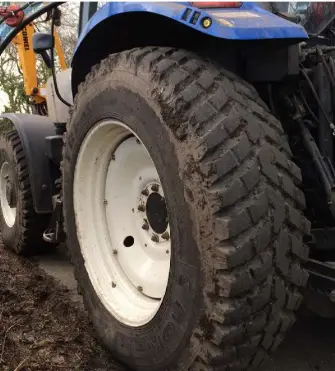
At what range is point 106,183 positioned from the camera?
9.18 ft

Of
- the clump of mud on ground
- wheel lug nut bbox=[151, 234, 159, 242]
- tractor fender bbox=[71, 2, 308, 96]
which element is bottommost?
the clump of mud on ground

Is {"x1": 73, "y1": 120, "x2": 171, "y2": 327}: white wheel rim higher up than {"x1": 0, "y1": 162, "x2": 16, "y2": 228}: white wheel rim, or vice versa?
{"x1": 73, "y1": 120, "x2": 171, "y2": 327}: white wheel rim

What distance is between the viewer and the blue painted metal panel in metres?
1.82

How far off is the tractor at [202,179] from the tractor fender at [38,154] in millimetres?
1113

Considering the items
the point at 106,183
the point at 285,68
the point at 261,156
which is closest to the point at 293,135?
the point at 285,68

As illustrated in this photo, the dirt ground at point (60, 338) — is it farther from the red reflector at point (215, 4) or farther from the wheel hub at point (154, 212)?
the red reflector at point (215, 4)

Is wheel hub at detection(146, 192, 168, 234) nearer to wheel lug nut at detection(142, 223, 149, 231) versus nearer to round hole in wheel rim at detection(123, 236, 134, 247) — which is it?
wheel lug nut at detection(142, 223, 149, 231)

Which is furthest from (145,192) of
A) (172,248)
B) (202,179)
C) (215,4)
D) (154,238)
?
(215,4)

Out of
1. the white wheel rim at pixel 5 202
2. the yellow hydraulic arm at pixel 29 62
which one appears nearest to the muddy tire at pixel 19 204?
the white wheel rim at pixel 5 202

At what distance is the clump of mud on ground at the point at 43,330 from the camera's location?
2521 millimetres

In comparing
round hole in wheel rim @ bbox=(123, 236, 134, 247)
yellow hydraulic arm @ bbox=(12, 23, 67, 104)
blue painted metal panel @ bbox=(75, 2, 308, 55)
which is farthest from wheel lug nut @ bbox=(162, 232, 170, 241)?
yellow hydraulic arm @ bbox=(12, 23, 67, 104)

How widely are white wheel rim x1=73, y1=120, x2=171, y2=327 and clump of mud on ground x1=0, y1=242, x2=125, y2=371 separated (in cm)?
31

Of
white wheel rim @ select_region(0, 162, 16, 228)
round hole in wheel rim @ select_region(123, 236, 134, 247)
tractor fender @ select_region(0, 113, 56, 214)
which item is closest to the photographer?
round hole in wheel rim @ select_region(123, 236, 134, 247)

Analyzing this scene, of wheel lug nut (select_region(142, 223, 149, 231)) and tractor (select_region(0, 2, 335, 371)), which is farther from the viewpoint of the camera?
wheel lug nut (select_region(142, 223, 149, 231))
